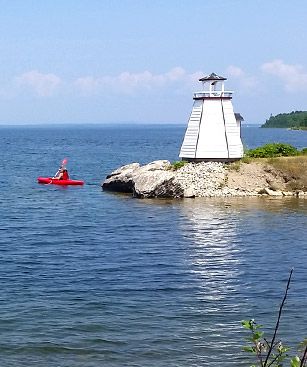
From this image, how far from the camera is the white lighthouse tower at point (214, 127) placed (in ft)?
179

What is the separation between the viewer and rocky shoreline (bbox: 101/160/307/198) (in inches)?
2002

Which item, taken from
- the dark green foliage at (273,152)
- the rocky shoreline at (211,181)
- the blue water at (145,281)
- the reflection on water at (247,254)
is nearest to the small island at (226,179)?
the rocky shoreline at (211,181)

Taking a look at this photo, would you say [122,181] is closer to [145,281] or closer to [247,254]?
[247,254]

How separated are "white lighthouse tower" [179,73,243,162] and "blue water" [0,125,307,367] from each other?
874 cm

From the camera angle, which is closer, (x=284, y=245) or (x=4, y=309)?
(x=4, y=309)

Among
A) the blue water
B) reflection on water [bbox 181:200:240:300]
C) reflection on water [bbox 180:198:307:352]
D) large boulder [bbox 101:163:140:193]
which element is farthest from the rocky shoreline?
the blue water

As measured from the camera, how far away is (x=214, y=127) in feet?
179

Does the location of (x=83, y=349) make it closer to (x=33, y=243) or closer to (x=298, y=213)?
(x=33, y=243)

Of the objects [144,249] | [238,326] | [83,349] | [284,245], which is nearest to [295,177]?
[284,245]

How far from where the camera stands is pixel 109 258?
29094 mm

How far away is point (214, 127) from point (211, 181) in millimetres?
5197

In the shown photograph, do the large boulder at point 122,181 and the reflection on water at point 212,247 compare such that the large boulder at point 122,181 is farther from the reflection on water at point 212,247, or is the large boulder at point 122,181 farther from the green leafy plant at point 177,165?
the reflection on water at point 212,247

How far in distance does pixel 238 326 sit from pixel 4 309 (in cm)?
752

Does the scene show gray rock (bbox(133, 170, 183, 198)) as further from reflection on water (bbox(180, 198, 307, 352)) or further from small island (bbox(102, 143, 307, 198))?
reflection on water (bbox(180, 198, 307, 352))
